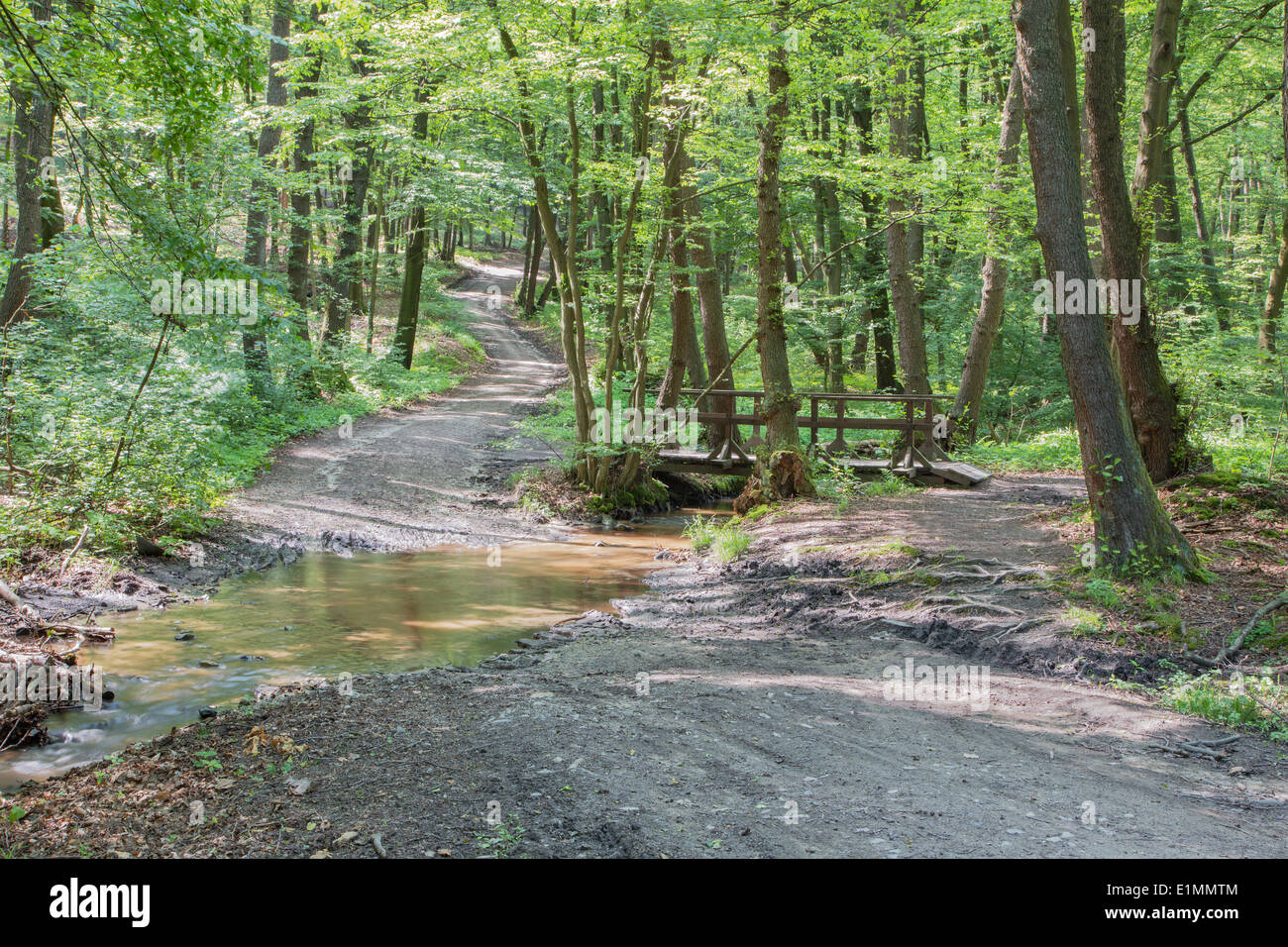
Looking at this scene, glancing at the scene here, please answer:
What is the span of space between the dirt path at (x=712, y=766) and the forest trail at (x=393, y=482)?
568 cm

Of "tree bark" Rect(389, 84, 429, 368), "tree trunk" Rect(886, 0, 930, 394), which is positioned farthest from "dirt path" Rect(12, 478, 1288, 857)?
"tree bark" Rect(389, 84, 429, 368)

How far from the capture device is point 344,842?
406 cm

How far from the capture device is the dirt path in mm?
4199

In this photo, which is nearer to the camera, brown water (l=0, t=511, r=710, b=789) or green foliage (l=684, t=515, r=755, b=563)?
brown water (l=0, t=511, r=710, b=789)

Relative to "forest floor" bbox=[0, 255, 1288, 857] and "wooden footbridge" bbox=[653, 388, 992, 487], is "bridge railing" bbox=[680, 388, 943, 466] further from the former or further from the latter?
"forest floor" bbox=[0, 255, 1288, 857]

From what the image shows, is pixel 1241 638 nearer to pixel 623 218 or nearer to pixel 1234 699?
pixel 1234 699

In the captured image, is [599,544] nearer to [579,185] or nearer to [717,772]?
[579,185]

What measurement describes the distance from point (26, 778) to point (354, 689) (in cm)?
210

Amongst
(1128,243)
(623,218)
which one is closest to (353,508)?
(623,218)

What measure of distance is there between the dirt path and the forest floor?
0.02 metres

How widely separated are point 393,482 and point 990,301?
11910 mm

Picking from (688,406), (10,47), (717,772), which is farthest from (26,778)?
(688,406)

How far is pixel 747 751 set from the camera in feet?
17.7

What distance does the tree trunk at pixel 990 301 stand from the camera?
640 inches
